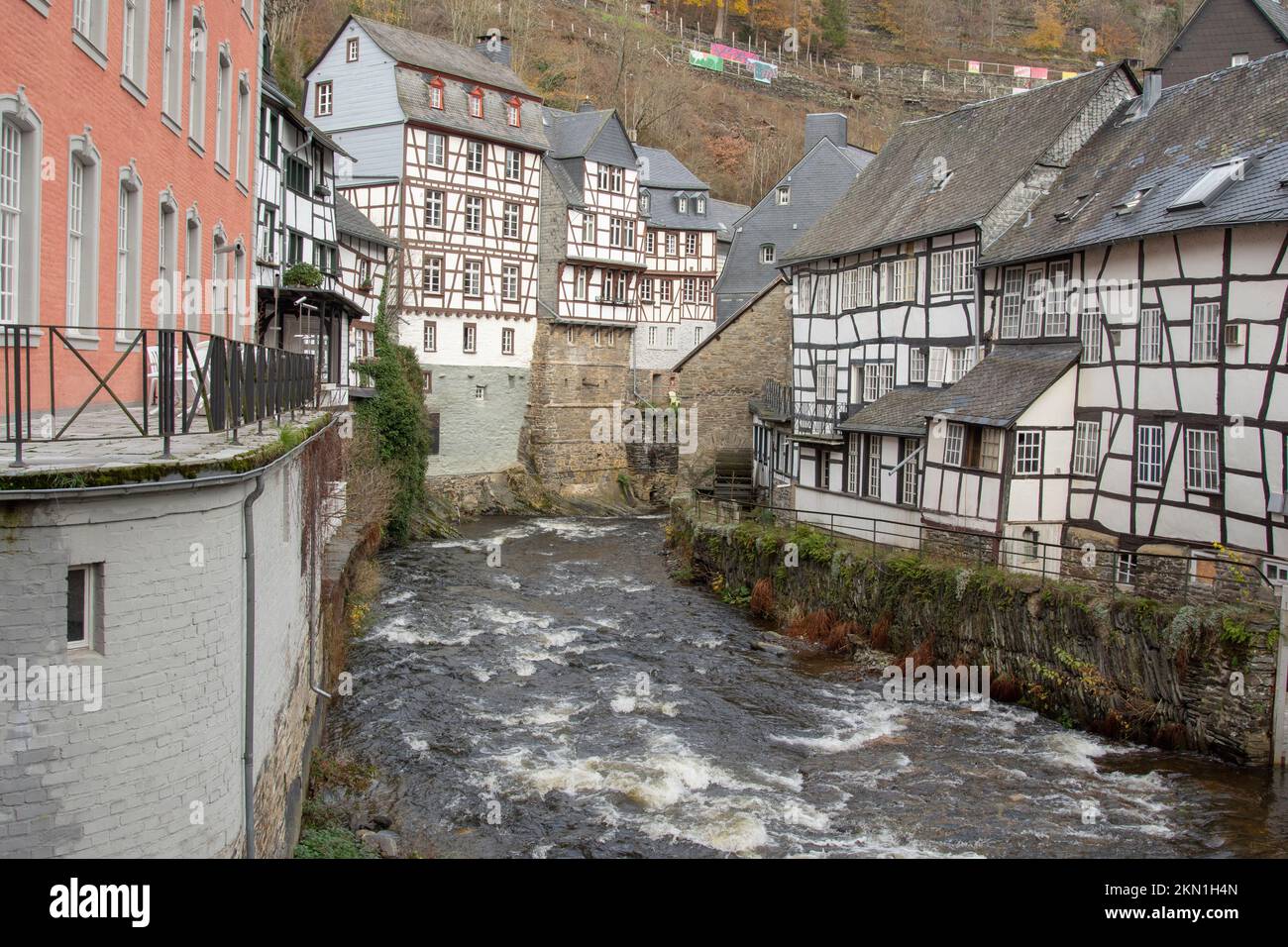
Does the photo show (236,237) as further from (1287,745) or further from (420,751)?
(1287,745)

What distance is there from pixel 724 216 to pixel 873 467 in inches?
1141

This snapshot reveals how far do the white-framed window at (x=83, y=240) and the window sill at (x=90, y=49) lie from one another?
2.68 feet

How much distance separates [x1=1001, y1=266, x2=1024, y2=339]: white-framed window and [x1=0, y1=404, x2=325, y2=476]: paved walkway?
676 inches

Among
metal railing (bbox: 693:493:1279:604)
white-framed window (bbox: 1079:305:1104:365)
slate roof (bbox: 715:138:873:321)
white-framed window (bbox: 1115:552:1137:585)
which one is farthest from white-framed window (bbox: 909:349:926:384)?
slate roof (bbox: 715:138:873:321)

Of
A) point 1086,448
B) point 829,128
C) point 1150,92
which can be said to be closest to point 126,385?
point 1086,448

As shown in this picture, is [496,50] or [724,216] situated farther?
[724,216]

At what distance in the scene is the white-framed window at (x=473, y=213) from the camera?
130ft

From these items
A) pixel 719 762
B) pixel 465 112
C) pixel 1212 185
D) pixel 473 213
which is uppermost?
pixel 465 112

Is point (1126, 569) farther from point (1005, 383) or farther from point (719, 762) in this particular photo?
→ point (719, 762)

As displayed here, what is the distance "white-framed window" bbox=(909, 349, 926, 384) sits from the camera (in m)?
25.9

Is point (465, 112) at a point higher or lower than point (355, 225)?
higher

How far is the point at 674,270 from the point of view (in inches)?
1905

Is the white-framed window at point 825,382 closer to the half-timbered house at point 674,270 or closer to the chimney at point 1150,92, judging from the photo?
the chimney at point 1150,92

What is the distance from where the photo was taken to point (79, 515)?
6.05 meters
